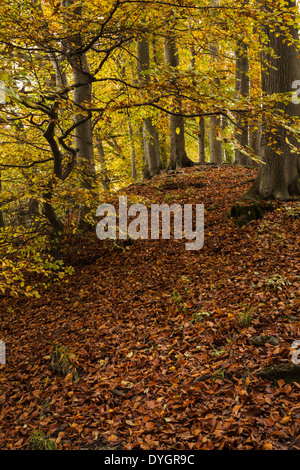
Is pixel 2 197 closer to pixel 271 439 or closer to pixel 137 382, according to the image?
pixel 137 382

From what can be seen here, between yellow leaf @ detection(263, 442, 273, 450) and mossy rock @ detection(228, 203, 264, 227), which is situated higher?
mossy rock @ detection(228, 203, 264, 227)

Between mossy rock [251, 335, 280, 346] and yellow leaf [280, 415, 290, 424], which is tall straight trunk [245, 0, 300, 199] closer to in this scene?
mossy rock [251, 335, 280, 346]

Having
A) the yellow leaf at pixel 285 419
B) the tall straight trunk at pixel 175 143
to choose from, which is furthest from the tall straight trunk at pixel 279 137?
the yellow leaf at pixel 285 419

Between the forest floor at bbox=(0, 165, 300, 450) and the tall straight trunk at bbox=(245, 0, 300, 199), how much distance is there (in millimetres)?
511

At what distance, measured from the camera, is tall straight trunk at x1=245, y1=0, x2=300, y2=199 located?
22.8 ft

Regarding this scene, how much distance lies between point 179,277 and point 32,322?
3086 millimetres

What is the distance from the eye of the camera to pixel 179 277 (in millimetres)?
6297

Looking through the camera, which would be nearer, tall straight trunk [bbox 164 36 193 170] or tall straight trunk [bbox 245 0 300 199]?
tall straight trunk [bbox 245 0 300 199]

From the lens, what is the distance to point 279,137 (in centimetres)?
709

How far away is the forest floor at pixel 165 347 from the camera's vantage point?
125 inches

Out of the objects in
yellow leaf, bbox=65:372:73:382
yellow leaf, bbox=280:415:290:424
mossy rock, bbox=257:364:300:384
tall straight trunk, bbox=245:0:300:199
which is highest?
tall straight trunk, bbox=245:0:300:199

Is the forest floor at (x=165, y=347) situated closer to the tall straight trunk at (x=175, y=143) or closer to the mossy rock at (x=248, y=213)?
the mossy rock at (x=248, y=213)

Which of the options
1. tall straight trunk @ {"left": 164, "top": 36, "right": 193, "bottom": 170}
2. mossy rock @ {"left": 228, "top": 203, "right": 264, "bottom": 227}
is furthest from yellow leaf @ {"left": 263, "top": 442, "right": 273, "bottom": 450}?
tall straight trunk @ {"left": 164, "top": 36, "right": 193, "bottom": 170}
